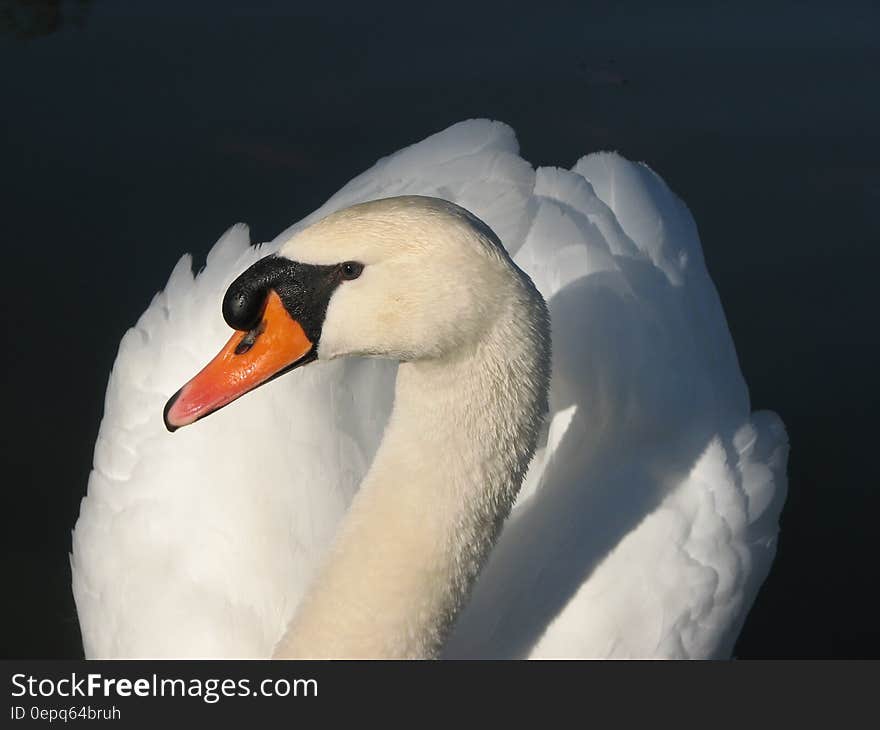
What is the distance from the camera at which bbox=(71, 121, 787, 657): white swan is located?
280 cm

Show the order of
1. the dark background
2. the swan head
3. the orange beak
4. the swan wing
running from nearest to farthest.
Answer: the swan head
the orange beak
the swan wing
the dark background

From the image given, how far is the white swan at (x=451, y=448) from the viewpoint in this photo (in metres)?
2.80

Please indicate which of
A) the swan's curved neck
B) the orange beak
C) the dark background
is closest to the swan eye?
the orange beak

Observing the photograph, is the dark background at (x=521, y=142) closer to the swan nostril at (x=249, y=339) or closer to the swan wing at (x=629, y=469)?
the swan wing at (x=629, y=469)

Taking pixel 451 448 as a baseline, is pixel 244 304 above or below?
above

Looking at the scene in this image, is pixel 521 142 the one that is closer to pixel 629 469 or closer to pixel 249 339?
pixel 629 469

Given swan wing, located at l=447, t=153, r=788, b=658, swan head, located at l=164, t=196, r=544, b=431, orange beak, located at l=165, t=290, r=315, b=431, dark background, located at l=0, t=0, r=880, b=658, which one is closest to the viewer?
swan head, located at l=164, t=196, r=544, b=431

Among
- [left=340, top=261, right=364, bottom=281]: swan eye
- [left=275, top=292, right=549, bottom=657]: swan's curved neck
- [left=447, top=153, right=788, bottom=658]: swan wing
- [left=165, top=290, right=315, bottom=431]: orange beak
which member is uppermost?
[left=340, top=261, right=364, bottom=281]: swan eye

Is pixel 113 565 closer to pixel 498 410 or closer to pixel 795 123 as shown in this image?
pixel 498 410

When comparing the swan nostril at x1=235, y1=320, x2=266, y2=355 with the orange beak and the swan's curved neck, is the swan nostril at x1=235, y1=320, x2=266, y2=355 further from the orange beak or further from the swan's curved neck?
the swan's curved neck

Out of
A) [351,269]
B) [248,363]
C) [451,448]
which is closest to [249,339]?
[248,363]

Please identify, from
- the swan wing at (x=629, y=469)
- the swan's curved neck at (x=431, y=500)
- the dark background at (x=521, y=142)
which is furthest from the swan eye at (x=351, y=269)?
the dark background at (x=521, y=142)

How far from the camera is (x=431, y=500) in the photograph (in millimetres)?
3010

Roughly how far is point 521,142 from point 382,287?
393cm
